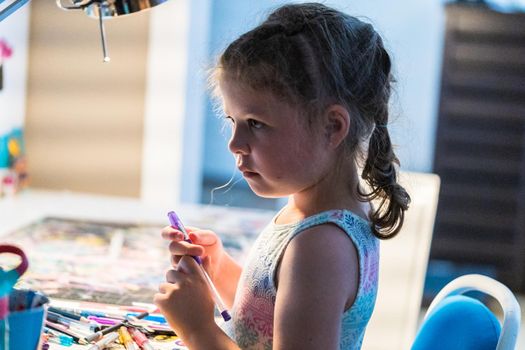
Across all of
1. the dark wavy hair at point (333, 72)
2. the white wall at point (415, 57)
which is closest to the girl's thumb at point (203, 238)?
the dark wavy hair at point (333, 72)

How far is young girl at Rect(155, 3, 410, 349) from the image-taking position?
86cm

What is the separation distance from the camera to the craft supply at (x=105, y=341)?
98 cm

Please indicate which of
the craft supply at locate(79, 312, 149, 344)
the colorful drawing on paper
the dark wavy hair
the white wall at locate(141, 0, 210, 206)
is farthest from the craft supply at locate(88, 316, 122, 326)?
the white wall at locate(141, 0, 210, 206)

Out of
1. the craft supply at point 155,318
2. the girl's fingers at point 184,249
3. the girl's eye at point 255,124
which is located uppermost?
the girl's eye at point 255,124

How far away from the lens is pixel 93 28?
2.07 m

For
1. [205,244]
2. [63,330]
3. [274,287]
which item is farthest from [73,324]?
[274,287]

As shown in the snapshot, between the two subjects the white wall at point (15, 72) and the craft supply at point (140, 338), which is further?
the white wall at point (15, 72)

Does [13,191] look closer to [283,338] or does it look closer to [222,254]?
Answer: [222,254]

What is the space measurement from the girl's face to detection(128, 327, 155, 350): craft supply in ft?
0.78

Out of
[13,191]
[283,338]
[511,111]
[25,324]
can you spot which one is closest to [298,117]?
[283,338]

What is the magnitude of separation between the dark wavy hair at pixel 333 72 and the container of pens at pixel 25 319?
30cm

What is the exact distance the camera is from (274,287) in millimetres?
913

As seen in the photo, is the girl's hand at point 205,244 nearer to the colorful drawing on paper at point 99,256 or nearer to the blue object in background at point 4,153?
the colorful drawing on paper at point 99,256

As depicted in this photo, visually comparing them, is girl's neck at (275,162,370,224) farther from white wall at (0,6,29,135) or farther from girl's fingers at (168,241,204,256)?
white wall at (0,6,29,135)
